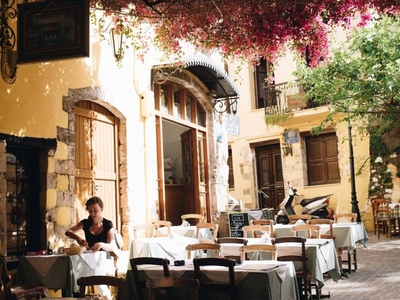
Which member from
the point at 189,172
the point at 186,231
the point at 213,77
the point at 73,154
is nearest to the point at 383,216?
the point at 189,172

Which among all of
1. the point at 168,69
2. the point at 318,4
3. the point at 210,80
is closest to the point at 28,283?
the point at 318,4

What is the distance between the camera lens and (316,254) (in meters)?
6.64

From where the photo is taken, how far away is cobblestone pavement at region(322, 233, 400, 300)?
695 cm

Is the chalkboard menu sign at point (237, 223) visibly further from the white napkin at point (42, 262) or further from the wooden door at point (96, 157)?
the white napkin at point (42, 262)

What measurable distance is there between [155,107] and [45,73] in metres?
3.60

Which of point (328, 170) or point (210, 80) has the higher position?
point (210, 80)

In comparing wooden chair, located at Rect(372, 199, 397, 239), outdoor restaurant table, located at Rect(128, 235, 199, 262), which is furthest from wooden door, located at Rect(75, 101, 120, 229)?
wooden chair, located at Rect(372, 199, 397, 239)

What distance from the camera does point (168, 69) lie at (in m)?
10.9

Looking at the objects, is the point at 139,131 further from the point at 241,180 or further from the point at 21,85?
the point at 241,180

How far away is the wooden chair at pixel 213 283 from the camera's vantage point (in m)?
4.71

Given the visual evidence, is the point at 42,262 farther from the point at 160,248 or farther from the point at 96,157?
the point at 96,157

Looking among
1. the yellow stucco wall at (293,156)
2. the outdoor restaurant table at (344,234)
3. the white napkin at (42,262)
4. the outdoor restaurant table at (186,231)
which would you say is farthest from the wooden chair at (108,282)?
the yellow stucco wall at (293,156)

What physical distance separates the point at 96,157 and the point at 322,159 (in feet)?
37.3

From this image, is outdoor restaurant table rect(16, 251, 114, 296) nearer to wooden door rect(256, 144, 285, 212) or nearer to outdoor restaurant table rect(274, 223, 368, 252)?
outdoor restaurant table rect(274, 223, 368, 252)
